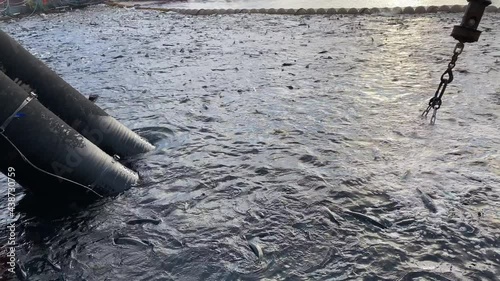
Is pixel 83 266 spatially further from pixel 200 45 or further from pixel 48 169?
pixel 200 45

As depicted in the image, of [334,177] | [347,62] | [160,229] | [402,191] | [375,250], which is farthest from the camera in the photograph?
[347,62]

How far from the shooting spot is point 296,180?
20.6ft

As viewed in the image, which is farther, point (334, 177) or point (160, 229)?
point (334, 177)

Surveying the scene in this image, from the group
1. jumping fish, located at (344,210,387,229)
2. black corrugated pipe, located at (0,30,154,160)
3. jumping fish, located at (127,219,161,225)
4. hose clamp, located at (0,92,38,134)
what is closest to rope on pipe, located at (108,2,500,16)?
black corrugated pipe, located at (0,30,154,160)

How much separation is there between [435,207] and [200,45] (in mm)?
14455

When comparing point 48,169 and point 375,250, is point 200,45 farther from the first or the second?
point 375,250

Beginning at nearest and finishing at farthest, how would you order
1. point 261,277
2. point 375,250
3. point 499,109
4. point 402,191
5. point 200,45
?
1. point 261,277
2. point 375,250
3. point 402,191
4. point 499,109
5. point 200,45

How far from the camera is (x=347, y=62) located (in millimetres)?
13109

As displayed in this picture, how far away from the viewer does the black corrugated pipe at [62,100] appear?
668 centimetres

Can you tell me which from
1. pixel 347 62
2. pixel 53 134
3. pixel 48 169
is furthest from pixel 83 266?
pixel 347 62

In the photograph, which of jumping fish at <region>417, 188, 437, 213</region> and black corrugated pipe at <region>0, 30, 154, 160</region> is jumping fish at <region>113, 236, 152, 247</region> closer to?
black corrugated pipe at <region>0, 30, 154, 160</region>

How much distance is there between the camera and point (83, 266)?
468cm

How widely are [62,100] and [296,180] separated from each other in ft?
14.0

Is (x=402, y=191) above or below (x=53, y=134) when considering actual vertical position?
below
